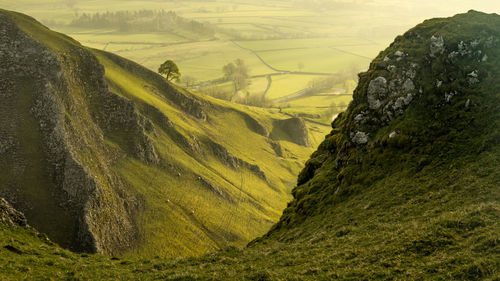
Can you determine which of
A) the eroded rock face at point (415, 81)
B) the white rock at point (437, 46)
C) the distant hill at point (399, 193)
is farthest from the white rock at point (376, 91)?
the white rock at point (437, 46)

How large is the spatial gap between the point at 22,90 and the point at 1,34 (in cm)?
1610

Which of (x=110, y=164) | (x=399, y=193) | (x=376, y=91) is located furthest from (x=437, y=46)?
(x=110, y=164)

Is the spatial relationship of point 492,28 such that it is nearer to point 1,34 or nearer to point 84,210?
point 84,210

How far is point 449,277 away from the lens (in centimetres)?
2362

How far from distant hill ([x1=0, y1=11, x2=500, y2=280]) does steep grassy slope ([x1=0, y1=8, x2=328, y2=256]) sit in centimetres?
1688

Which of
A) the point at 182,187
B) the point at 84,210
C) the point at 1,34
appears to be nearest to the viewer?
the point at 84,210

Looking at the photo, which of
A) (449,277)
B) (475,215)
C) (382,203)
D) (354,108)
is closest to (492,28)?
(354,108)

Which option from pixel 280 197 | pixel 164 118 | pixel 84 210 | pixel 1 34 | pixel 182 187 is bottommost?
pixel 280 197

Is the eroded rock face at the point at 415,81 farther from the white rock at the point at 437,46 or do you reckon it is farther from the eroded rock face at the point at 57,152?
the eroded rock face at the point at 57,152

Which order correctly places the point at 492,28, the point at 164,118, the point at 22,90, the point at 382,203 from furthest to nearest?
the point at 164,118, the point at 22,90, the point at 492,28, the point at 382,203

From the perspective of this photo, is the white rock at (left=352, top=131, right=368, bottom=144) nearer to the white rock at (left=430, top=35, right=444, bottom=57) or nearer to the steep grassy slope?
the white rock at (left=430, top=35, right=444, bottom=57)

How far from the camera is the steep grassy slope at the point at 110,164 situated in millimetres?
62188

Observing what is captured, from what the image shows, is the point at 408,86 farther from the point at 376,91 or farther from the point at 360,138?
the point at 360,138

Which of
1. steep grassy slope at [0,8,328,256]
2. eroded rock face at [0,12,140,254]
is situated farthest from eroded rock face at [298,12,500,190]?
eroded rock face at [0,12,140,254]
